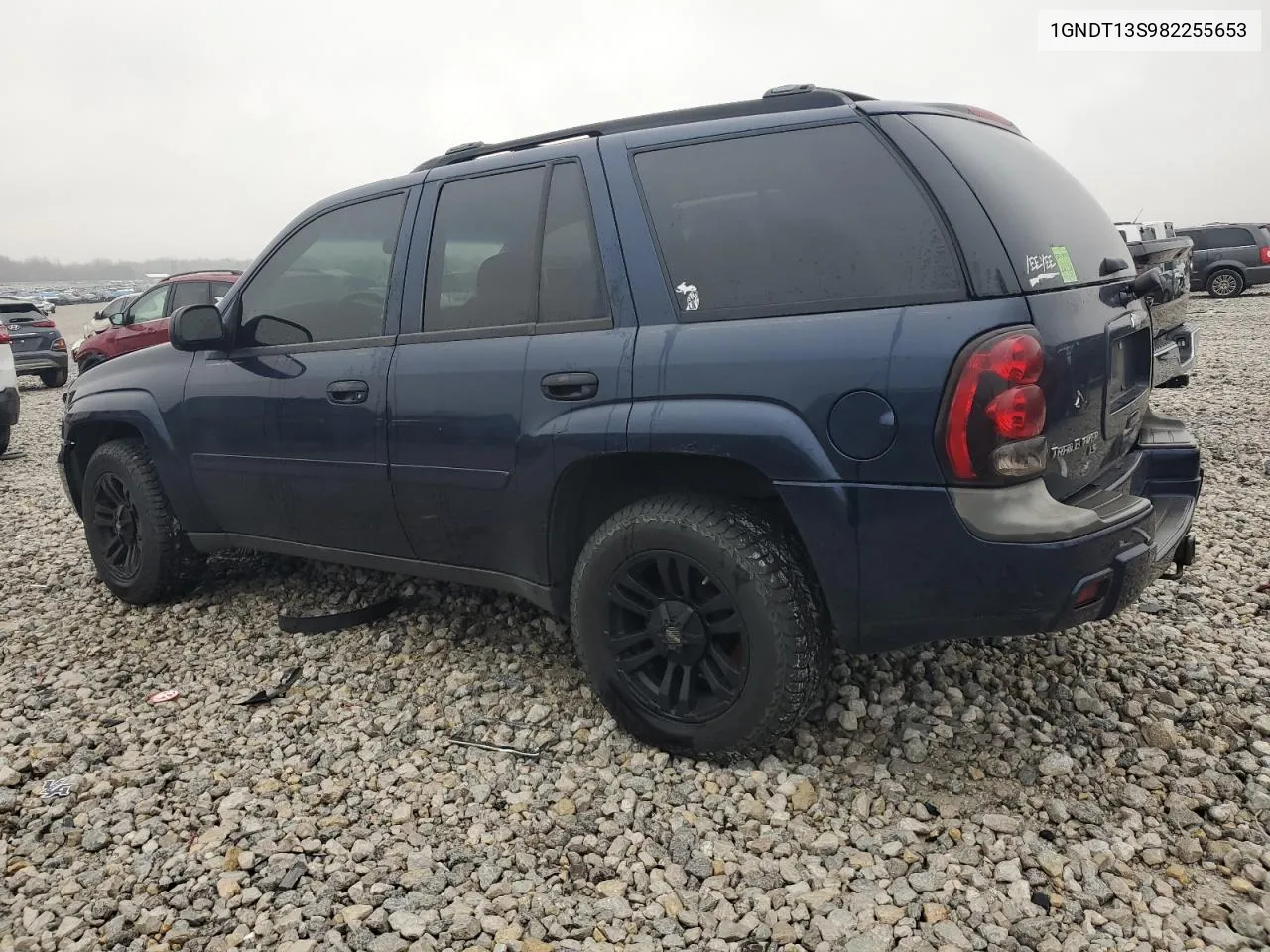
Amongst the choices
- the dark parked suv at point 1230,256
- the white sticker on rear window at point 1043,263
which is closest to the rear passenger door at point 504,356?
the white sticker on rear window at point 1043,263

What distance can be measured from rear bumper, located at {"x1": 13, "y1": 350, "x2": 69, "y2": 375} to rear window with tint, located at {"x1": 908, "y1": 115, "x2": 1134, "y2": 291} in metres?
16.3

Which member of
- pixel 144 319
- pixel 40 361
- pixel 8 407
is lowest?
pixel 8 407

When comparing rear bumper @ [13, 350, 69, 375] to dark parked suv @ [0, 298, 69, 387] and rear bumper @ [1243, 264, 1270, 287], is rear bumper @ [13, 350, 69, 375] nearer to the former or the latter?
dark parked suv @ [0, 298, 69, 387]

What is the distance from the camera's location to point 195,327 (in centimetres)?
377

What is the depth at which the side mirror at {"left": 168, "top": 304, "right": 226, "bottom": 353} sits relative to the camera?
376cm

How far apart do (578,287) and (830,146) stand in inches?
33.9

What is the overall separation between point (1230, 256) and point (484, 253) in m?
21.2

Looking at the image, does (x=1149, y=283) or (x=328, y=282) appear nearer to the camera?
(x=1149, y=283)

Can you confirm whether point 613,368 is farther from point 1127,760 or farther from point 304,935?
point 1127,760

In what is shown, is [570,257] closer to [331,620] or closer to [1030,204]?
[1030,204]

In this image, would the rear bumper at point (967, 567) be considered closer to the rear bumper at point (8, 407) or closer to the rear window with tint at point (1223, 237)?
the rear bumper at point (8, 407)

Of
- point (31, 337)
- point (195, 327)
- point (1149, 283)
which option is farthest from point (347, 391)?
point (31, 337)

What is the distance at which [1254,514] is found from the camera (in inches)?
195

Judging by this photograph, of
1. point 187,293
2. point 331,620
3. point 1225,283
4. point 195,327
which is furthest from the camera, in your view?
point 1225,283
